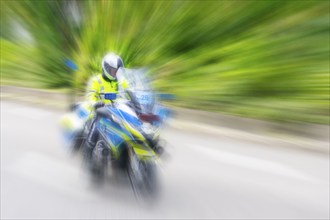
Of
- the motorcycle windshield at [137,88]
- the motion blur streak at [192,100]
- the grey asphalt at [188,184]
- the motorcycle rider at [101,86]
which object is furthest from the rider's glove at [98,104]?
the grey asphalt at [188,184]

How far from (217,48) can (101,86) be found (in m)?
6.14

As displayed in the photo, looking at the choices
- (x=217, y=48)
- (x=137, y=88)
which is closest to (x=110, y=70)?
(x=137, y=88)

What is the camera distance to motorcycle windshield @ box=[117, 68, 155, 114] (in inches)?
176

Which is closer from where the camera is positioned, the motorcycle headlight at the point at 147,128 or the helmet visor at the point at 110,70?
the motorcycle headlight at the point at 147,128

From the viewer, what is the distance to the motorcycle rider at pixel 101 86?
4531 mm

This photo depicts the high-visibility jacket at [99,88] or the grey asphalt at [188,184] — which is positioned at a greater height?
the high-visibility jacket at [99,88]

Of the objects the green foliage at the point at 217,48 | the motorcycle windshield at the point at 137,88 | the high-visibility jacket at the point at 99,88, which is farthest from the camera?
the green foliage at the point at 217,48

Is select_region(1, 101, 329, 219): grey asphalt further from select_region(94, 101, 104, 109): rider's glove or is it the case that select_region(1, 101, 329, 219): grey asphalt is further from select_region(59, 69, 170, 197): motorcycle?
select_region(94, 101, 104, 109): rider's glove

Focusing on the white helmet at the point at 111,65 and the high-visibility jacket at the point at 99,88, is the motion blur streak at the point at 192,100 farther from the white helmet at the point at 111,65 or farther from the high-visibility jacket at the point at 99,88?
the white helmet at the point at 111,65

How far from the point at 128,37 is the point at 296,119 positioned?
6.10m

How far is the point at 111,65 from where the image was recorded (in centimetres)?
451

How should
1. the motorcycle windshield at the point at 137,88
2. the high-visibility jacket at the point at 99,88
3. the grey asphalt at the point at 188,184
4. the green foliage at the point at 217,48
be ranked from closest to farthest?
the grey asphalt at the point at 188,184 → the motorcycle windshield at the point at 137,88 → the high-visibility jacket at the point at 99,88 → the green foliage at the point at 217,48

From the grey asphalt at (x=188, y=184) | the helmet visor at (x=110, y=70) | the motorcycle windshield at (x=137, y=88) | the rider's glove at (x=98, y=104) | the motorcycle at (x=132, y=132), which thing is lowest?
the grey asphalt at (x=188, y=184)

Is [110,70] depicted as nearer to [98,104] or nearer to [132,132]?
[98,104]
